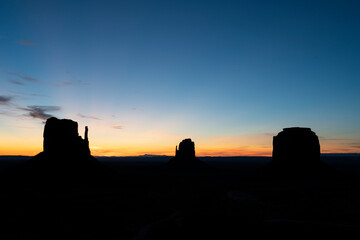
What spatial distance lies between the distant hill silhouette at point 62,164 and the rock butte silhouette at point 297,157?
1431 inches

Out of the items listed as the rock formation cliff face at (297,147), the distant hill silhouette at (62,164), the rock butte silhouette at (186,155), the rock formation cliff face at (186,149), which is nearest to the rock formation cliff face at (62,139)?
the distant hill silhouette at (62,164)

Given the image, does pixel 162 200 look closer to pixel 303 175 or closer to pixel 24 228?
pixel 24 228

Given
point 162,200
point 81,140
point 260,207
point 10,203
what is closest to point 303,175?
point 260,207

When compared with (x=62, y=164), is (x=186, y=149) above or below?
above

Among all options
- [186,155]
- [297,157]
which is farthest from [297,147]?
[186,155]

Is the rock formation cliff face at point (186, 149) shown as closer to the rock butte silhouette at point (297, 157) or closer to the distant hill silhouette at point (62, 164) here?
the rock butte silhouette at point (297, 157)

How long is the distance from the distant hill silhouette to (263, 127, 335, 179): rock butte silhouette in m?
36.4

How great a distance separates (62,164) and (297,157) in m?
48.5

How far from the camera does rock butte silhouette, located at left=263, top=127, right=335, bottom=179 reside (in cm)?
4712

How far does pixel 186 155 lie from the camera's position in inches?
3885

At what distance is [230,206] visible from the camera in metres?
20.6

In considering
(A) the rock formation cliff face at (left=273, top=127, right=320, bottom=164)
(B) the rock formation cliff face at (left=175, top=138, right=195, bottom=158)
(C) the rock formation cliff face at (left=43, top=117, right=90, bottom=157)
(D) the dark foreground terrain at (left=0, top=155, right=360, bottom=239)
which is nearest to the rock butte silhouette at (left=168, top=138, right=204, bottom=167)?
(B) the rock formation cliff face at (left=175, top=138, right=195, bottom=158)

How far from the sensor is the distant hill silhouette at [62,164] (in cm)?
3394

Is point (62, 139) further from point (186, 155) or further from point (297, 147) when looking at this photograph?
point (186, 155)
